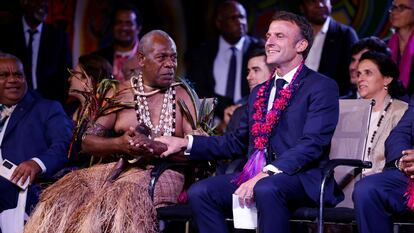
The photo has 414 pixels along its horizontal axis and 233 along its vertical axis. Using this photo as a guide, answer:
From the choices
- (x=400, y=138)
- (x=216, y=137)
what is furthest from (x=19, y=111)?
(x=400, y=138)

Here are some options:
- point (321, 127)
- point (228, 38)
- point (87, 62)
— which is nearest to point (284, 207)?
point (321, 127)

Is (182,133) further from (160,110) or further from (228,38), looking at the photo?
(228,38)

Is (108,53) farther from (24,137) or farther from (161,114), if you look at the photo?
(161,114)

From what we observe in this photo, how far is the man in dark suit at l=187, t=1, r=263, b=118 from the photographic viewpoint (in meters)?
8.33

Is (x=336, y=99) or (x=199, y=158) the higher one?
(x=336, y=99)

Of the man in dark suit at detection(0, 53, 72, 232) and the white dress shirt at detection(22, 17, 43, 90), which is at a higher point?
the white dress shirt at detection(22, 17, 43, 90)

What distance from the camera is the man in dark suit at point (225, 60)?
833cm

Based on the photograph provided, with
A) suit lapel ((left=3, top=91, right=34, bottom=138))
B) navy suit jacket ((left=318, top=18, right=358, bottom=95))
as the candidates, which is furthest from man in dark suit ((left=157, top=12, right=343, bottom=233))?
navy suit jacket ((left=318, top=18, right=358, bottom=95))

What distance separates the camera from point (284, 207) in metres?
5.38

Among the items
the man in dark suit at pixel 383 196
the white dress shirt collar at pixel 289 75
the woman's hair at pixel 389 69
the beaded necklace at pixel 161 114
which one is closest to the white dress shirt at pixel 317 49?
the woman's hair at pixel 389 69

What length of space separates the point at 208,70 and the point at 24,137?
6.66 feet

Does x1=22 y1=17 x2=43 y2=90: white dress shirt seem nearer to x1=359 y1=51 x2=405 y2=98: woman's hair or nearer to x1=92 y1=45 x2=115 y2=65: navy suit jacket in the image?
x1=92 y1=45 x2=115 y2=65: navy suit jacket

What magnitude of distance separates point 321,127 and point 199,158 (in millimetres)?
849

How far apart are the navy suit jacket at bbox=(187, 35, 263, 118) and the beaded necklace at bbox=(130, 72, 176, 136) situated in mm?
1875
